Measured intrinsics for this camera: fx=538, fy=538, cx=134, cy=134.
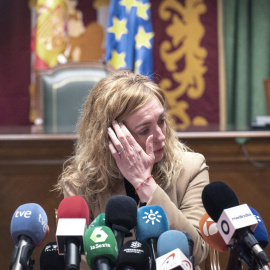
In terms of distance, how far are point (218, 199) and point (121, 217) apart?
195mm

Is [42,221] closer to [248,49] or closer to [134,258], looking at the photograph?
[134,258]

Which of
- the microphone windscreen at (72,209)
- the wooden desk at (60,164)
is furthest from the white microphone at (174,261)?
the wooden desk at (60,164)

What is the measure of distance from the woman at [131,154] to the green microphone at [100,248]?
0.62 metres

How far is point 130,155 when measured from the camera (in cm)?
169

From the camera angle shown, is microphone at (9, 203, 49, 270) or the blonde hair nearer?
microphone at (9, 203, 49, 270)

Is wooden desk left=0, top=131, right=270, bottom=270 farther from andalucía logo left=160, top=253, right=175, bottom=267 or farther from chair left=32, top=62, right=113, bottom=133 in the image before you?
andalucía logo left=160, top=253, right=175, bottom=267

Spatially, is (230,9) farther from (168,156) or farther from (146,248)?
(146,248)

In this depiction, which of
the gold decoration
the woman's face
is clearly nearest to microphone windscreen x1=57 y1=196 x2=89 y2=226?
the woman's face

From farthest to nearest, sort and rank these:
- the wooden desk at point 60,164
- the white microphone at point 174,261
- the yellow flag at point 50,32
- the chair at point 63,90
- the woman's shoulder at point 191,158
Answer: the yellow flag at point 50,32
the chair at point 63,90
the wooden desk at point 60,164
the woman's shoulder at point 191,158
the white microphone at point 174,261

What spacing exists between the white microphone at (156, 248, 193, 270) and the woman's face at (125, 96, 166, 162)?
79 cm

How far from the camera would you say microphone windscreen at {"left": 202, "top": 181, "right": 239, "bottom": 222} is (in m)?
1.05

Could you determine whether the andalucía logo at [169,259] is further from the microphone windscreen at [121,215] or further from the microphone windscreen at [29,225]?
the microphone windscreen at [29,225]

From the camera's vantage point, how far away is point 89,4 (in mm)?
5047

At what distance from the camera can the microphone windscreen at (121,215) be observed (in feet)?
3.51
